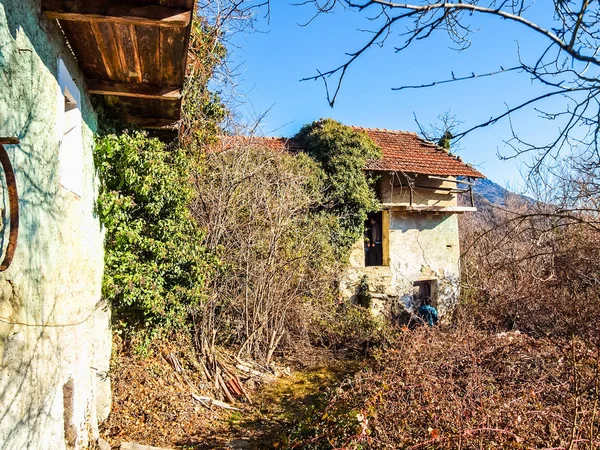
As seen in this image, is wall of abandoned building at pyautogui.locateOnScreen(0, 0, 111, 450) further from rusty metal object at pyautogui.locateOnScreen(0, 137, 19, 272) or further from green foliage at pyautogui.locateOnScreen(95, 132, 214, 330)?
green foliage at pyautogui.locateOnScreen(95, 132, 214, 330)

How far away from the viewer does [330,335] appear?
11.0 m

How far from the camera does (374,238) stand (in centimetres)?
1522

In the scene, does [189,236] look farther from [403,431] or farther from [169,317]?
[403,431]

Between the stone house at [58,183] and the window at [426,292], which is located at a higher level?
the stone house at [58,183]

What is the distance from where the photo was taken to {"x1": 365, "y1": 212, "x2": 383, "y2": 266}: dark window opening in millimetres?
14945

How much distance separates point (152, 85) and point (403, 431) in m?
4.84

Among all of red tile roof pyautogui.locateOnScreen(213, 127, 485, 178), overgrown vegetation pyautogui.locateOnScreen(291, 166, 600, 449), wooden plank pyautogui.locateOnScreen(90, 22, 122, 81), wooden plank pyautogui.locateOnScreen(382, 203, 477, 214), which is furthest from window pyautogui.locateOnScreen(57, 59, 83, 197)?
wooden plank pyautogui.locateOnScreen(382, 203, 477, 214)

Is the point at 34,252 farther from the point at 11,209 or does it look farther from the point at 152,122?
the point at 152,122

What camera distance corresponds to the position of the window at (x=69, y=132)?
3.97 metres

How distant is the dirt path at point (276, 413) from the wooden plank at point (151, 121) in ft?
16.0

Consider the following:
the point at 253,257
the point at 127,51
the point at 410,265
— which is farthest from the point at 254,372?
the point at 410,265

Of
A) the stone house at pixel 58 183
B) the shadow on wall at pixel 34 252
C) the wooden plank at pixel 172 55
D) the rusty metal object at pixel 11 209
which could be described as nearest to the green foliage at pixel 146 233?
the stone house at pixel 58 183

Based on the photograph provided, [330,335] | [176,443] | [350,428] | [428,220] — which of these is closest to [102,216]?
[176,443]

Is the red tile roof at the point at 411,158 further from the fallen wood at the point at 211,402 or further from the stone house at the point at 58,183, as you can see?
the stone house at the point at 58,183
